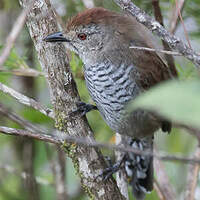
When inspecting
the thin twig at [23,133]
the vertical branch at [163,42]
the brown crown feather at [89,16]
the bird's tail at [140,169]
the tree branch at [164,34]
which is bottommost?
the bird's tail at [140,169]

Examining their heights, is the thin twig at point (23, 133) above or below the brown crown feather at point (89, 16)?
below

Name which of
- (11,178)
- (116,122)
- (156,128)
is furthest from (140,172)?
(11,178)

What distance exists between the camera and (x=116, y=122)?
Answer: 326cm

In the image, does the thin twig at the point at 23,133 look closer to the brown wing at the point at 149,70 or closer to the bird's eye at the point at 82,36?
the brown wing at the point at 149,70

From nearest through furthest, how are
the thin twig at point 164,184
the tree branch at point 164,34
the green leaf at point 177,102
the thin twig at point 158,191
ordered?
the green leaf at point 177,102, the tree branch at point 164,34, the thin twig at point 164,184, the thin twig at point 158,191

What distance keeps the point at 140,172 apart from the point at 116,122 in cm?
106

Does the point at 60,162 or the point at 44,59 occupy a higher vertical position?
the point at 44,59

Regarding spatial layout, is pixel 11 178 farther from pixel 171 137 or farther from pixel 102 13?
pixel 102 13

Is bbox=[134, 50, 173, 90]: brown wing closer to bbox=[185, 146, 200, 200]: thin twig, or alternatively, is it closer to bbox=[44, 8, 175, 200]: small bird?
bbox=[44, 8, 175, 200]: small bird

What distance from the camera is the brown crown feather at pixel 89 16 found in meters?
2.96

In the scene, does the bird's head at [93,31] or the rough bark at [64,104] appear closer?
the rough bark at [64,104]

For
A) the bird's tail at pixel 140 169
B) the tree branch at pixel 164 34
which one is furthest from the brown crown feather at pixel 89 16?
the bird's tail at pixel 140 169

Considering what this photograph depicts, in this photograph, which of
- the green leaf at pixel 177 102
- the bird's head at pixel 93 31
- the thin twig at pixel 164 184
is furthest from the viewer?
the thin twig at pixel 164 184

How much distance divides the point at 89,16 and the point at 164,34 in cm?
120
